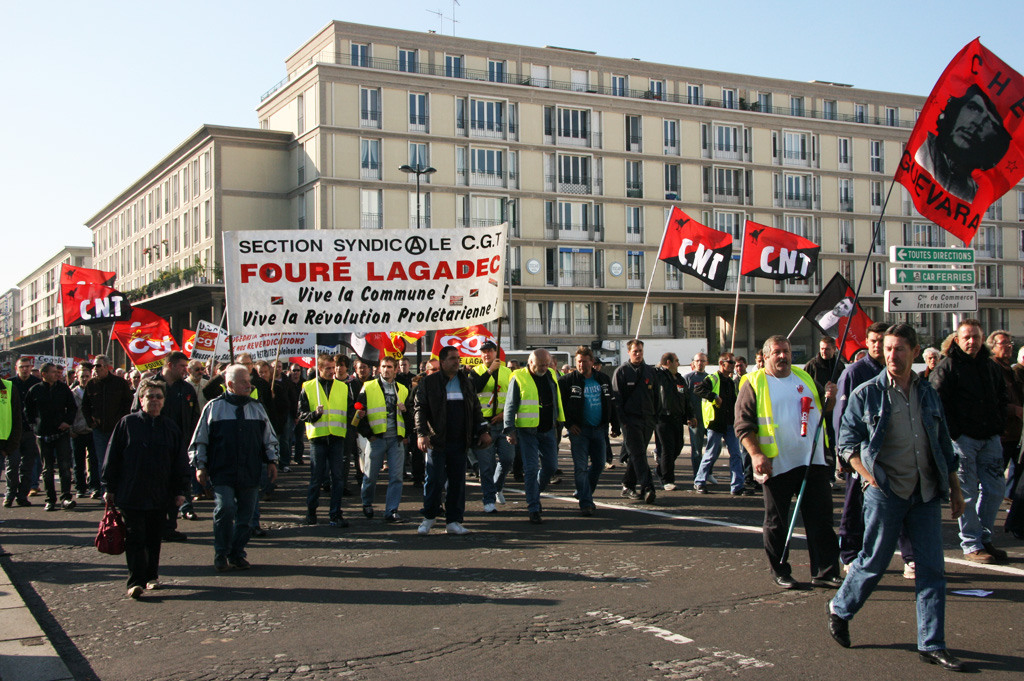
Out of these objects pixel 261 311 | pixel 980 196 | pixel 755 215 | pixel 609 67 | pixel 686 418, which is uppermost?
pixel 609 67

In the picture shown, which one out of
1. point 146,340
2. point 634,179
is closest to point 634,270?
point 634,179

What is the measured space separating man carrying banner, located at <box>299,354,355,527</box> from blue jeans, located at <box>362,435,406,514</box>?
372mm

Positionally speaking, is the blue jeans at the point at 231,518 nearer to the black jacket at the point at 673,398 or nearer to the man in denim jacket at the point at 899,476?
the man in denim jacket at the point at 899,476

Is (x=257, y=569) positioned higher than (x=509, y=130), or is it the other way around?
(x=509, y=130)

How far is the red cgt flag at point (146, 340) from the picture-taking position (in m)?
23.3

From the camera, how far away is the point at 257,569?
25.7ft

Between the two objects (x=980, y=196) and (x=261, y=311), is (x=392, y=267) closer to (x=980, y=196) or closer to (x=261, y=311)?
(x=261, y=311)

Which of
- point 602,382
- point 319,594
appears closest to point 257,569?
point 319,594

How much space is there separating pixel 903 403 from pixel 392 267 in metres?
7.23

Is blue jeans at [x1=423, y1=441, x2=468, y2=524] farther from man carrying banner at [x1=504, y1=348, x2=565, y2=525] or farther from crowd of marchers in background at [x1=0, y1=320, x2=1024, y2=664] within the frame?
man carrying banner at [x1=504, y1=348, x2=565, y2=525]

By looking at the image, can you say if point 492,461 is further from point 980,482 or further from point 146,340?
point 146,340

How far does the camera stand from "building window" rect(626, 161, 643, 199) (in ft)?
193

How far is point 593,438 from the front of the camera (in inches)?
422

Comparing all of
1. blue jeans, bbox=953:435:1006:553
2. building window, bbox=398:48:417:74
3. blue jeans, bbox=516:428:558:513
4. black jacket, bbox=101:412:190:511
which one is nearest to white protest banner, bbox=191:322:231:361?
blue jeans, bbox=516:428:558:513
